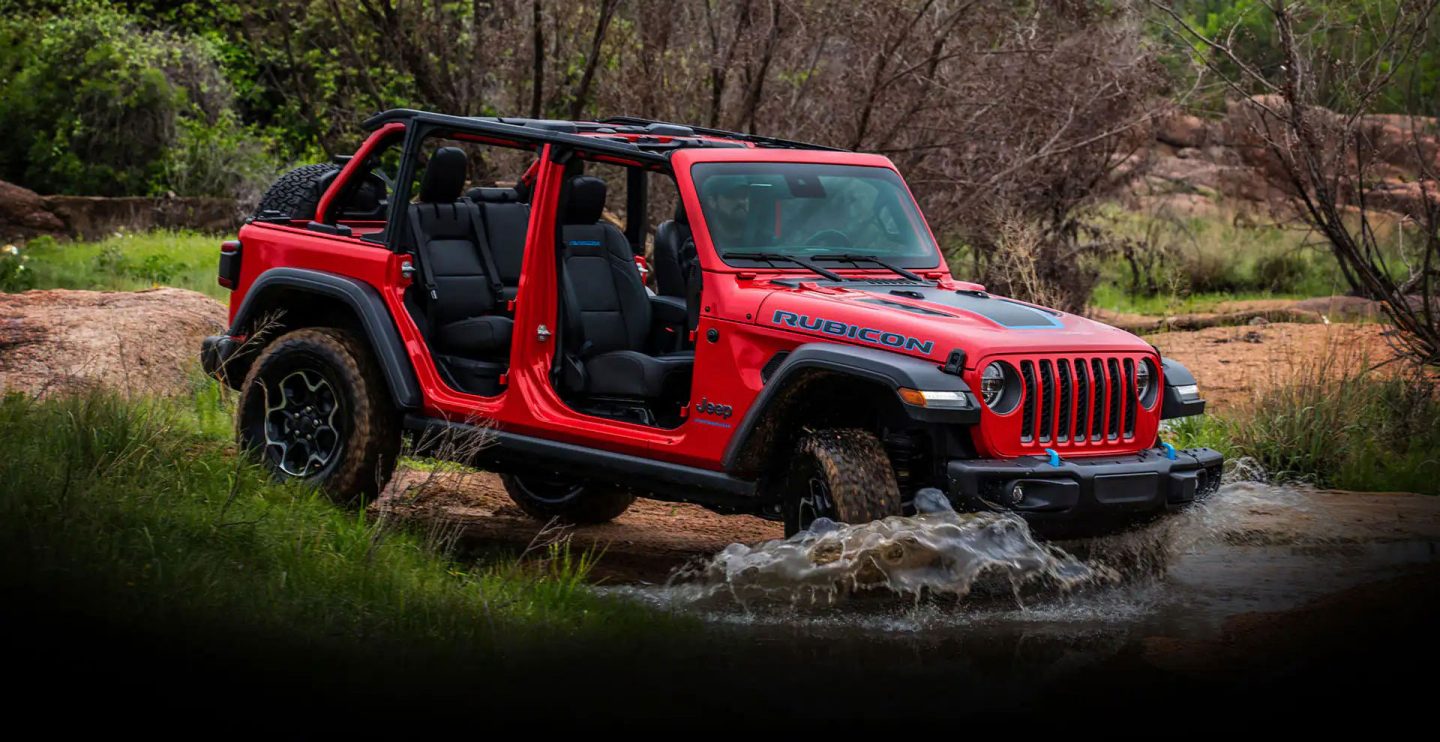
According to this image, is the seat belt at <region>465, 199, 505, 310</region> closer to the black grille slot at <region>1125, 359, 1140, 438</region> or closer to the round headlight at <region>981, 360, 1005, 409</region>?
the round headlight at <region>981, 360, 1005, 409</region>

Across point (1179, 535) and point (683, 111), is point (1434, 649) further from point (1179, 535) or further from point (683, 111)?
point (683, 111)

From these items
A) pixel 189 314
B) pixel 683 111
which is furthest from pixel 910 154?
pixel 189 314

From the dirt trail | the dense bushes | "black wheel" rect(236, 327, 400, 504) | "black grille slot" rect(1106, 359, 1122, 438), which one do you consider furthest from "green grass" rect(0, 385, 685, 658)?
the dense bushes

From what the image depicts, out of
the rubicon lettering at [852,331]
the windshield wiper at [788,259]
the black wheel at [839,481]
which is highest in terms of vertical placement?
the windshield wiper at [788,259]

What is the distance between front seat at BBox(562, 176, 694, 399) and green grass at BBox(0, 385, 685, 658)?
98 cm

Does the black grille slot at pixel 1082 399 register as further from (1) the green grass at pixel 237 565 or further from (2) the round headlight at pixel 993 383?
(1) the green grass at pixel 237 565

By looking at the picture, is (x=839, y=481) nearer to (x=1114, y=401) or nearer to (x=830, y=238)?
(x=1114, y=401)

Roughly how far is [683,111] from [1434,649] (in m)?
8.04

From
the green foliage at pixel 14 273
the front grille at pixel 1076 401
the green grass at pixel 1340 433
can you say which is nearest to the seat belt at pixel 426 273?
the front grille at pixel 1076 401

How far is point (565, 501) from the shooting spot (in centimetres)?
862

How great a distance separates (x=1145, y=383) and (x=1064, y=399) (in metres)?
0.55

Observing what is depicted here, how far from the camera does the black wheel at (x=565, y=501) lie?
8.62 meters

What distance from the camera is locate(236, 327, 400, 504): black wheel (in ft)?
24.9

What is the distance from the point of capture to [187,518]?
5.97 meters
